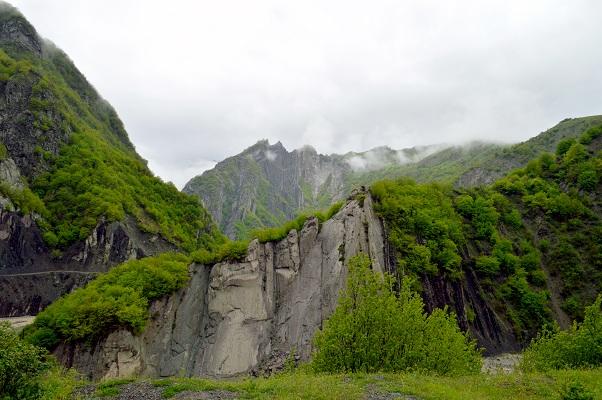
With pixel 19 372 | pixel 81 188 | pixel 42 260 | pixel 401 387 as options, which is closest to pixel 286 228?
pixel 401 387

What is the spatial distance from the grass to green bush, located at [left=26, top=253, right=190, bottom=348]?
24.3 m

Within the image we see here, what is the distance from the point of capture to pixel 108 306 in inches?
1716

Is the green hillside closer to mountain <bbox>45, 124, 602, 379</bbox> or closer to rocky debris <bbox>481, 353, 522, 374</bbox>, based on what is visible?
mountain <bbox>45, 124, 602, 379</bbox>

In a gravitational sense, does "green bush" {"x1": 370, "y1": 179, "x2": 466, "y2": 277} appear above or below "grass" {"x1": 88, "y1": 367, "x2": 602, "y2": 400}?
above

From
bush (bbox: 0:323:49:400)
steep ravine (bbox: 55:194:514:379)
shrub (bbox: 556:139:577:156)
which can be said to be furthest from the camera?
shrub (bbox: 556:139:577:156)

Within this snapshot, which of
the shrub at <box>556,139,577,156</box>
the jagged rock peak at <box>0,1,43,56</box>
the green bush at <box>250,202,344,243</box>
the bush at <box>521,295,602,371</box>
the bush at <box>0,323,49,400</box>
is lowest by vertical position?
the bush at <box>521,295,602,371</box>

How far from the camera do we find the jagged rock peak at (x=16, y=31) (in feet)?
456

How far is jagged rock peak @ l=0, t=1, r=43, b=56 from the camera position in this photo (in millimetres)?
139125

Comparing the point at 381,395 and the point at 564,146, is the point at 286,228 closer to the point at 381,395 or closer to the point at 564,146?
the point at 381,395

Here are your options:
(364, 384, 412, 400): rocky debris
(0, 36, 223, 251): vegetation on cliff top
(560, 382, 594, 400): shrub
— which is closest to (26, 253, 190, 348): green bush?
(364, 384, 412, 400): rocky debris

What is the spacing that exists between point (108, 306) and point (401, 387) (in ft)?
119

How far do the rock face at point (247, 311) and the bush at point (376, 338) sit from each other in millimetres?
20429

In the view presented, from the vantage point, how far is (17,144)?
100812 mm

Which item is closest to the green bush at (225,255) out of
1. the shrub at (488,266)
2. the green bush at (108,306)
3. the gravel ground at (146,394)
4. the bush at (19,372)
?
the green bush at (108,306)
